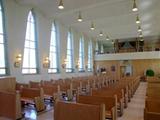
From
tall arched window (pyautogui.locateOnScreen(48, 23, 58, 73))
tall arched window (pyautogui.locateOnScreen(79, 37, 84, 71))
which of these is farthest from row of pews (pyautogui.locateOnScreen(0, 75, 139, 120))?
tall arched window (pyautogui.locateOnScreen(79, 37, 84, 71))

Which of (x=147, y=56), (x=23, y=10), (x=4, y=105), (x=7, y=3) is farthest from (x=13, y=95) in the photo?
(x=147, y=56)

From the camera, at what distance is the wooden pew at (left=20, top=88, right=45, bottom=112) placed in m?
5.56

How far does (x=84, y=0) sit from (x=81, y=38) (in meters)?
8.92

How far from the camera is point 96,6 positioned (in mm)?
11625

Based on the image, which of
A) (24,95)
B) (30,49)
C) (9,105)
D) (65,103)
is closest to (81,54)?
(30,49)

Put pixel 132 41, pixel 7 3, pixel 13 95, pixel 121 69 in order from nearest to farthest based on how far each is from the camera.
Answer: pixel 13 95
pixel 7 3
pixel 121 69
pixel 132 41

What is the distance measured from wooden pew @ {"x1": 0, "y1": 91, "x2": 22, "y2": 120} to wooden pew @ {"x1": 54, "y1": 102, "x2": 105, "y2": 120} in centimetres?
153

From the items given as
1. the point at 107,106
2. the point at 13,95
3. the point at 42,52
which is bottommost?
the point at 107,106

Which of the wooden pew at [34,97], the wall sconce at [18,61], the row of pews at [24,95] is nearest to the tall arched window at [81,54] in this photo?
the wall sconce at [18,61]

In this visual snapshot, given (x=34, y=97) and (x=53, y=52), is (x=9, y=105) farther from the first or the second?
(x=53, y=52)

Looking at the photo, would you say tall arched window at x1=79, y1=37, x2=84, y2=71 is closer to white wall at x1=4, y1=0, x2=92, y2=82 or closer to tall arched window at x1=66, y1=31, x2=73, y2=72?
tall arched window at x1=66, y1=31, x2=73, y2=72

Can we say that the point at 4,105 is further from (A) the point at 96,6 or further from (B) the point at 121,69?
(B) the point at 121,69

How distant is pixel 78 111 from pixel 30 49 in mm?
9312

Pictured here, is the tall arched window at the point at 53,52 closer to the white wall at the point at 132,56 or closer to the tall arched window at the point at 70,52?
the tall arched window at the point at 70,52
